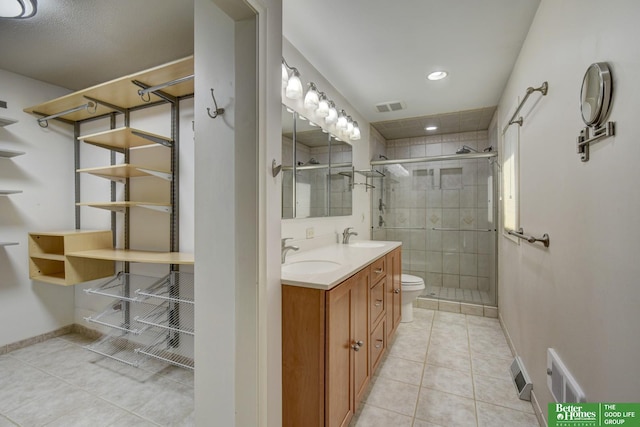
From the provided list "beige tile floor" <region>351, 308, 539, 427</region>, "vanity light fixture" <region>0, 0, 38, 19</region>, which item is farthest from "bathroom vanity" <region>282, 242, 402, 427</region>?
"vanity light fixture" <region>0, 0, 38, 19</region>

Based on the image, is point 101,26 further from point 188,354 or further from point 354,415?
point 354,415

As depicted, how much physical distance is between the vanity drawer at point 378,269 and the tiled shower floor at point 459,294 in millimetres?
1729

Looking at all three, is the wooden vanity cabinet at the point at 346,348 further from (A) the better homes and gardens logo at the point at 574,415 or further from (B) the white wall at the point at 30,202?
(B) the white wall at the point at 30,202

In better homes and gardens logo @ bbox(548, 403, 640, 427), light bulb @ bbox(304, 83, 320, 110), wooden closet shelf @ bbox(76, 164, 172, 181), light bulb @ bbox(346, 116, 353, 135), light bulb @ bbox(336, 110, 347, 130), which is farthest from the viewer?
light bulb @ bbox(346, 116, 353, 135)

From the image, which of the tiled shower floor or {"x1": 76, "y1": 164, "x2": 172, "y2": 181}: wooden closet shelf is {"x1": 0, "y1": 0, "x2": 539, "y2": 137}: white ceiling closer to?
{"x1": 76, "y1": 164, "x2": 172, "y2": 181}: wooden closet shelf

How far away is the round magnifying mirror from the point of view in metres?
0.84

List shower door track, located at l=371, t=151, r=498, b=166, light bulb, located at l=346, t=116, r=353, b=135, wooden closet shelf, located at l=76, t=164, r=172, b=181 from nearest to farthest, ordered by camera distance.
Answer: wooden closet shelf, located at l=76, t=164, r=172, b=181 → light bulb, located at l=346, t=116, r=353, b=135 → shower door track, located at l=371, t=151, r=498, b=166

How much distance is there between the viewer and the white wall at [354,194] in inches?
77.5

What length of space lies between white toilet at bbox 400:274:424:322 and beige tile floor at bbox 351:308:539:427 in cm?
20

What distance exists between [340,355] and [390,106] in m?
2.64

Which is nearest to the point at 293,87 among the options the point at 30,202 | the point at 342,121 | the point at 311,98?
the point at 311,98

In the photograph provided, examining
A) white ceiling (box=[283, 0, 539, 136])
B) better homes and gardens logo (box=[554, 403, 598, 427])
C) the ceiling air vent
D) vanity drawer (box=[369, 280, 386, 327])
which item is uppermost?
white ceiling (box=[283, 0, 539, 136])

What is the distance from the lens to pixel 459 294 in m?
3.44

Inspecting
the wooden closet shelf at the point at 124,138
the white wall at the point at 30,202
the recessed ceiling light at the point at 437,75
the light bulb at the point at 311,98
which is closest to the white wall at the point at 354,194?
the light bulb at the point at 311,98
